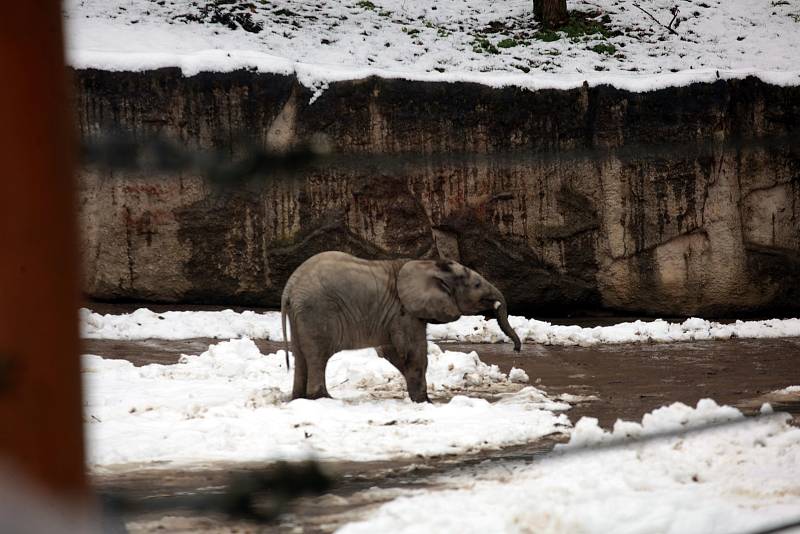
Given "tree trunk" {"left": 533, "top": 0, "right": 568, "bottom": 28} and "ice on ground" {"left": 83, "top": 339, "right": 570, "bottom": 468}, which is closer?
"ice on ground" {"left": 83, "top": 339, "right": 570, "bottom": 468}

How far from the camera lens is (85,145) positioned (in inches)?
64.4

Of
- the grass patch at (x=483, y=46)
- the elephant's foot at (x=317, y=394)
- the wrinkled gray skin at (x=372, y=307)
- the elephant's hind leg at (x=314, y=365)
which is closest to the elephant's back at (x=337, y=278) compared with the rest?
the wrinkled gray skin at (x=372, y=307)

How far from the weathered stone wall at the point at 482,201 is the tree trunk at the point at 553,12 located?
552 cm

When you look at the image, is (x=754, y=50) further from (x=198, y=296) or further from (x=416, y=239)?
(x=198, y=296)

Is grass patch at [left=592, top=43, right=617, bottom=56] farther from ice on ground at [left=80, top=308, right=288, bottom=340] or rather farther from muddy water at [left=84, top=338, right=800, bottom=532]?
ice on ground at [left=80, top=308, right=288, bottom=340]

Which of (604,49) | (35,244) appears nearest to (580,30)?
(604,49)

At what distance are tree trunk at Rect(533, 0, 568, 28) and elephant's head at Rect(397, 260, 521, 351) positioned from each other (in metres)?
12.3

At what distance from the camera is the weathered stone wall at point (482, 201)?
14656 mm

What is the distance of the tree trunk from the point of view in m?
20.5

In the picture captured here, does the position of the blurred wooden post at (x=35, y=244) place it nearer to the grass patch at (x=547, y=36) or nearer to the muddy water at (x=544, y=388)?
the muddy water at (x=544, y=388)

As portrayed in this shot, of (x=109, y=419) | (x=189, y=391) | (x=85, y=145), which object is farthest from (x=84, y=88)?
(x=85, y=145)

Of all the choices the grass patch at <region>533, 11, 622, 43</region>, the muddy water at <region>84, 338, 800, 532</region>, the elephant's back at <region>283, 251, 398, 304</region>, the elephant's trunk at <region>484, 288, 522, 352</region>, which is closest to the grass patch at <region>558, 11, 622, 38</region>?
the grass patch at <region>533, 11, 622, 43</region>

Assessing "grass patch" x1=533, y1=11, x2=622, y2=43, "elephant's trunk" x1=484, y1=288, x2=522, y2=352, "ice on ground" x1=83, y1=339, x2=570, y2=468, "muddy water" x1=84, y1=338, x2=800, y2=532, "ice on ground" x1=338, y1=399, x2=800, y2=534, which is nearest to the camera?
"ice on ground" x1=338, y1=399, x2=800, y2=534

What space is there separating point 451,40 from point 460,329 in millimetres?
7510
